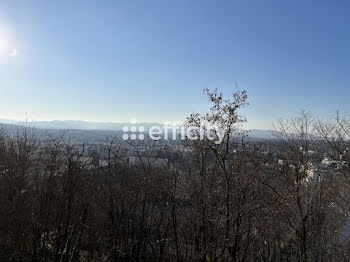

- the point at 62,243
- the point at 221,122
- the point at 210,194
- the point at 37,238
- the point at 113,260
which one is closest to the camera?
the point at 221,122

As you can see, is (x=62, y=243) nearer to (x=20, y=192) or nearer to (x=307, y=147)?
(x=20, y=192)

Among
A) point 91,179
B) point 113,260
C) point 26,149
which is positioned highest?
point 26,149

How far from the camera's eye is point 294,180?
45.4 feet

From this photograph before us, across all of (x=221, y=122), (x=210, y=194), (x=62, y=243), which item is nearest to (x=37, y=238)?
(x=62, y=243)

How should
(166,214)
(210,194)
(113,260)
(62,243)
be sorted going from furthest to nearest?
(166,214) < (113,260) < (62,243) < (210,194)

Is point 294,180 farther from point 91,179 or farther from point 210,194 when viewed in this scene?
point 91,179

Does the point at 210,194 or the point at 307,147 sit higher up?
the point at 307,147

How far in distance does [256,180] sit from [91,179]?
11.0 m

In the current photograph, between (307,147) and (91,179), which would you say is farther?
(91,179)

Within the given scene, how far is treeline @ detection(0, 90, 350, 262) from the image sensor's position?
1198cm

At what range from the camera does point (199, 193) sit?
12.9 meters

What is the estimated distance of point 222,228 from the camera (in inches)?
481

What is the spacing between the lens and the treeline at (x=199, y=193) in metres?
12.0

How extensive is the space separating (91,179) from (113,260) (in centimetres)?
552
